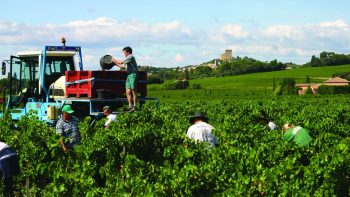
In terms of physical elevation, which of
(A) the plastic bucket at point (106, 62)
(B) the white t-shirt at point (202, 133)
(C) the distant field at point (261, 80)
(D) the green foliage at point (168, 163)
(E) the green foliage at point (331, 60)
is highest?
(A) the plastic bucket at point (106, 62)

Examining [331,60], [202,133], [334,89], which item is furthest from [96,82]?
[331,60]

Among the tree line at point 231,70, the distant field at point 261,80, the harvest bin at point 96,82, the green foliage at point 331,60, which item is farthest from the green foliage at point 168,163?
the green foliage at point 331,60

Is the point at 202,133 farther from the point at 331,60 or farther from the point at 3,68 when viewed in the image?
the point at 331,60

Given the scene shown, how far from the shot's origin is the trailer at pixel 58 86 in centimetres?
1591

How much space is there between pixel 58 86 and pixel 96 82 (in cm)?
169

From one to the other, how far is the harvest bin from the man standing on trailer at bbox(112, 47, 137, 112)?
88 cm

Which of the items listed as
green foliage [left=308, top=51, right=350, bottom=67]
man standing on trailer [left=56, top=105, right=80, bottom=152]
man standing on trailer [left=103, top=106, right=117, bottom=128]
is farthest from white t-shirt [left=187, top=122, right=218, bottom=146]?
green foliage [left=308, top=51, right=350, bottom=67]

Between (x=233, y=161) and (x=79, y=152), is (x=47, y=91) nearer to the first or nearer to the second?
(x=79, y=152)

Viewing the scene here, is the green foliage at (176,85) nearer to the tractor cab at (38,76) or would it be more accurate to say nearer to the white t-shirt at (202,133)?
the tractor cab at (38,76)

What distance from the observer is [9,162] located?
32.7 feet

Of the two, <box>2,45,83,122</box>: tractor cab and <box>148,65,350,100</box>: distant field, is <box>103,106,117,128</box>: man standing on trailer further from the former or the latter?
<box>148,65,350,100</box>: distant field

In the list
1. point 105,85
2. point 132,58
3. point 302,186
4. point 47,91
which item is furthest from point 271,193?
point 47,91

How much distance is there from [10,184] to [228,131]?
18.8 feet

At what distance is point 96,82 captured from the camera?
52.0 ft
